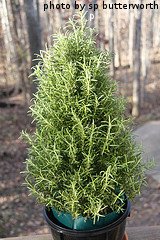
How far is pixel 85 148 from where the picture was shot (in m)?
0.64

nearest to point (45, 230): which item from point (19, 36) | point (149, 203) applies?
point (149, 203)

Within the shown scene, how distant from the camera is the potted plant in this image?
→ 630mm

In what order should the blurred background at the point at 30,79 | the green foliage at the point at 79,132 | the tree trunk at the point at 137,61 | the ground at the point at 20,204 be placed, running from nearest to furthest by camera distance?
the green foliage at the point at 79,132, the ground at the point at 20,204, the blurred background at the point at 30,79, the tree trunk at the point at 137,61

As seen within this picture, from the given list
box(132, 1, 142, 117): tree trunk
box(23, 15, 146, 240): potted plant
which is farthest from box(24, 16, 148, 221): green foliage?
box(132, 1, 142, 117): tree trunk

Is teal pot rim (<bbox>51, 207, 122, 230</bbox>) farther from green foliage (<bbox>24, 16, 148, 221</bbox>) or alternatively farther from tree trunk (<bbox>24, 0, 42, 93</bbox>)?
tree trunk (<bbox>24, 0, 42, 93</bbox>)

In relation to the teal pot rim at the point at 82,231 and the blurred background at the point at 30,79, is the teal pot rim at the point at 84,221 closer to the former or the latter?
the teal pot rim at the point at 82,231

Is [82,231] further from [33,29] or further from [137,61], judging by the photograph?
[137,61]

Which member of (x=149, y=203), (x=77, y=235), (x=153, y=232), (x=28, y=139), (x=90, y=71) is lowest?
(x=149, y=203)

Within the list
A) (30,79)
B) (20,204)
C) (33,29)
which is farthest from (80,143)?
(30,79)

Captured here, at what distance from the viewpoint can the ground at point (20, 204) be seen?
1919mm

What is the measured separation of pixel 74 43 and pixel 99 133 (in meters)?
0.18

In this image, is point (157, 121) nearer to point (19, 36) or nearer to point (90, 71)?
point (19, 36)

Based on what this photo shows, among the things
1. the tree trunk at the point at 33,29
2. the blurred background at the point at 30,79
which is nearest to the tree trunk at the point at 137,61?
the blurred background at the point at 30,79

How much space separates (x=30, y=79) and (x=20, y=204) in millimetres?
1073
